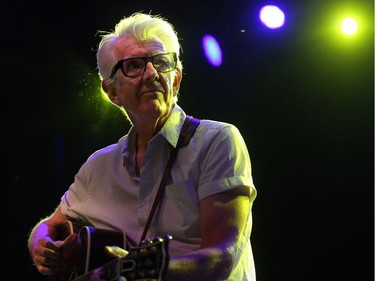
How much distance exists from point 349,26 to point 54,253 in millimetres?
2406

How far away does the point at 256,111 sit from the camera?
355 centimetres

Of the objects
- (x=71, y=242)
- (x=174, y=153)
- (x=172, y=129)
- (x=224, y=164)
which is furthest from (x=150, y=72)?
(x=71, y=242)

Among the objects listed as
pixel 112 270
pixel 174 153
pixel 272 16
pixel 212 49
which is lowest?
pixel 112 270

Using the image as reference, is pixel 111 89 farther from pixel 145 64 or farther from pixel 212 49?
pixel 212 49

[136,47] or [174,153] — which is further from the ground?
[136,47]

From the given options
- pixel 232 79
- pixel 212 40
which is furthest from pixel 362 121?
pixel 212 40

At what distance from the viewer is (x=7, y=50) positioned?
3650 mm

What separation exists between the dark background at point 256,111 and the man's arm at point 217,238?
192 cm

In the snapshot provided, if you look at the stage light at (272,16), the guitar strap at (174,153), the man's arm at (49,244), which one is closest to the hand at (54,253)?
the man's arm at (49,244)

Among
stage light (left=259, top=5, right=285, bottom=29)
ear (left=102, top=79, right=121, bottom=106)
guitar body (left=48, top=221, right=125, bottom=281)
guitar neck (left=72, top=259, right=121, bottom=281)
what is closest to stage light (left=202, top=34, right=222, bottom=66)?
stage light (left=259, top=5, right=285, bottom=29)

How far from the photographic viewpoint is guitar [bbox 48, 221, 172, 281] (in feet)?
4.02

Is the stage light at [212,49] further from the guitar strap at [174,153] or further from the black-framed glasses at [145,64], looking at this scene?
the guitar strap at [174,153]

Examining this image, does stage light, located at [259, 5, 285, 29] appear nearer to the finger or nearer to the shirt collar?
the shirt collar

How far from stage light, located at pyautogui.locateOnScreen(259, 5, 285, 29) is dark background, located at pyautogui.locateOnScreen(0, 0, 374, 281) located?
0.04 meters
